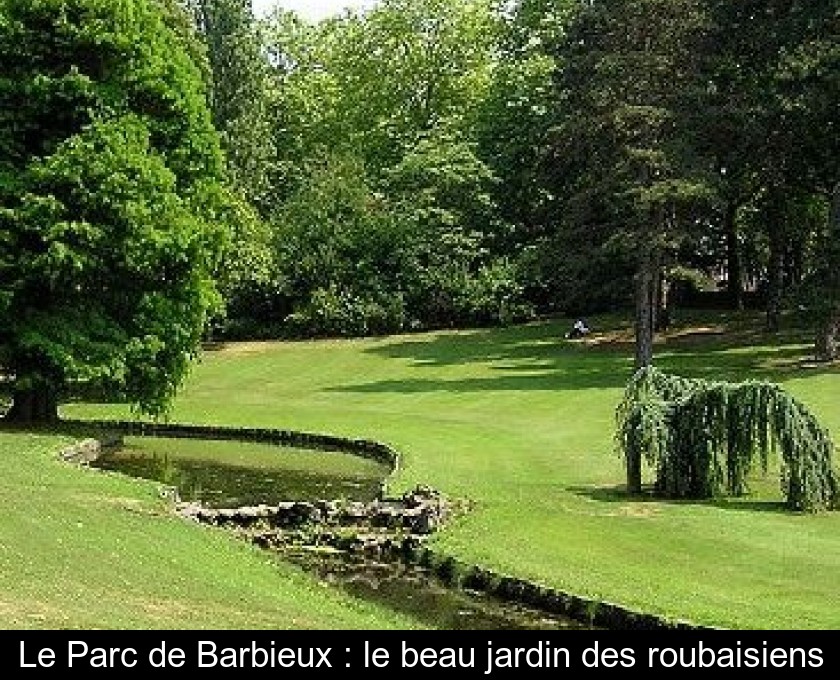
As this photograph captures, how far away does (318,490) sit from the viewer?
27.7 m

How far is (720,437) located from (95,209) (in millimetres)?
17707

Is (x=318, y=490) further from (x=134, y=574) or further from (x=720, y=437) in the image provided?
(x=134, y=574)

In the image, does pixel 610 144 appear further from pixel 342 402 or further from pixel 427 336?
pixel 427 336

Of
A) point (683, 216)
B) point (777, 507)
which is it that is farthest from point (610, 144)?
point (777, 507)

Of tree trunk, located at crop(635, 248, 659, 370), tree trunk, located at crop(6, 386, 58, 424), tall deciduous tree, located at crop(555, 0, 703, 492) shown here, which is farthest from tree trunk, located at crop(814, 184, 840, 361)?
tree trunk, located at crop(6, 386, 58, 424)

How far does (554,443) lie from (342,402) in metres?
13.8

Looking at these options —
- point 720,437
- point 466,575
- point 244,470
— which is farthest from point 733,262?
point 466,575

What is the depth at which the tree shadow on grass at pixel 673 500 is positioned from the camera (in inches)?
915

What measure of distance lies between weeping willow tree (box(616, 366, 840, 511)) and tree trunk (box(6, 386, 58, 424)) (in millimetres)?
17710

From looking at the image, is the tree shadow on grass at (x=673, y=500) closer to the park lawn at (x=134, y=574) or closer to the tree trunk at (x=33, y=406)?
the park lawn at (x=134, y=574)

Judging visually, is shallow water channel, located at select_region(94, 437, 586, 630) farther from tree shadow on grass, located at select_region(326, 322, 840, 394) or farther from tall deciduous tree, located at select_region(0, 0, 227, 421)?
tree shadow on grass, located at select_region(326, 322, 840, 394)

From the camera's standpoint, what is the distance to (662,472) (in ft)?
80.7

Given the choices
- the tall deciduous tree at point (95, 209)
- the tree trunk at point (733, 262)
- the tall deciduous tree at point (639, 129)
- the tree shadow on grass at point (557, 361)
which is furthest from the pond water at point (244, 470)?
the tree trunk at point (733, 262)

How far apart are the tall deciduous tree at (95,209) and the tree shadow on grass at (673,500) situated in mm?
13974
